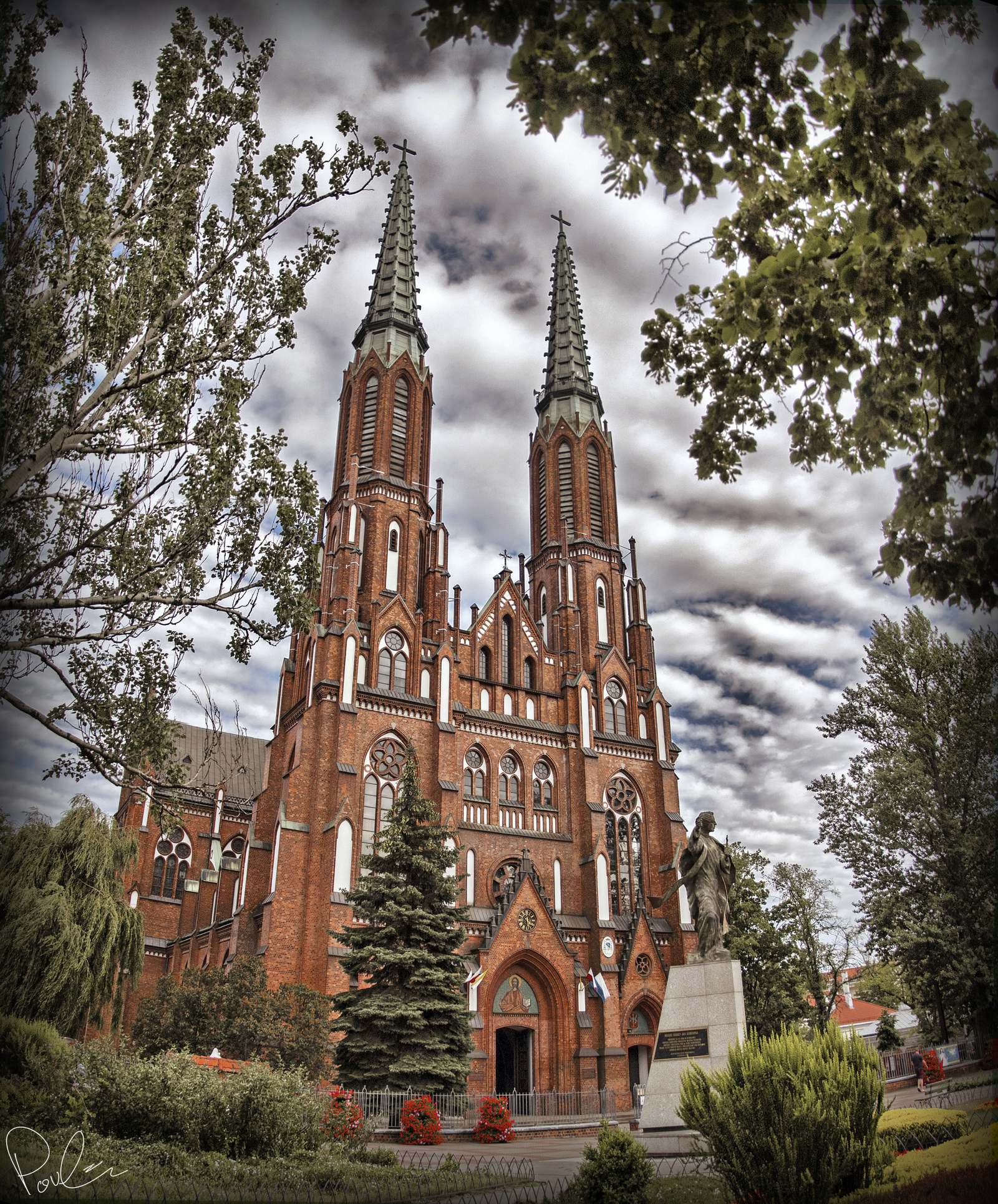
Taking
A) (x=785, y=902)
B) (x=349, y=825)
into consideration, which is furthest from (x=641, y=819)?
(x=349, y=825)

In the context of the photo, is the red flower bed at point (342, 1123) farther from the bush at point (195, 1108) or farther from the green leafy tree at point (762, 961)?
the green leafy tree at point (762, 961)

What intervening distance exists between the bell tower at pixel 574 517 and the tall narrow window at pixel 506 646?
7.66 ft

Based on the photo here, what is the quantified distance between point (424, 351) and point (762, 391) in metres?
33.8

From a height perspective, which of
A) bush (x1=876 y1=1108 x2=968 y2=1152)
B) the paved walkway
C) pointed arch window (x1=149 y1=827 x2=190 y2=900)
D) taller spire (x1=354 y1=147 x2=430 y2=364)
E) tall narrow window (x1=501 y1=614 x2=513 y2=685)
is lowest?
the paved walkway

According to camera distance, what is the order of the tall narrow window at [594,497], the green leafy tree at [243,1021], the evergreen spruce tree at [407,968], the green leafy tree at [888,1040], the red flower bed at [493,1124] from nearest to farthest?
the red flower bed at [493,1124] < the evergreen spruce tree at [407,968] < the green leafy tree at [243,1021] < the green leafy tree at [888,1040] < the tall narrow window at [594,497]

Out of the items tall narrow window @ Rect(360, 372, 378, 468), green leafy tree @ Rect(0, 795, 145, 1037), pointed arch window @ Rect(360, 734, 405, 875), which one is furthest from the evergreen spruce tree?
tall narrow window @ Rect(360, 372, 378, 468)

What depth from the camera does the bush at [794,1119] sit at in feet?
21.1

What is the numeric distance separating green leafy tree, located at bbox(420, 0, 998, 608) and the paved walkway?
8113mm

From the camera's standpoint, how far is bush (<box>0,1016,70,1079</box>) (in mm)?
8758

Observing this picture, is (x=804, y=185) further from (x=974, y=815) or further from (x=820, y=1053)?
(x=974, y=815)

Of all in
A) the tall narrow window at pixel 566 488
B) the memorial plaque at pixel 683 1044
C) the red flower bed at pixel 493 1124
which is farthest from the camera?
the tall narrow window at pixel 566 488

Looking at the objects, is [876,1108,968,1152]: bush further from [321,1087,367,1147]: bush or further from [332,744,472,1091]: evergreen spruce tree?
[332,744,472,1091]: evergreen spruce tree

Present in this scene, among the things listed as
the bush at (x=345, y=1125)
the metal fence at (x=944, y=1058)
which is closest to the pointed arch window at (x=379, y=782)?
the bush at (x=345, y=1125)

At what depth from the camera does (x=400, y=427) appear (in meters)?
36.5
